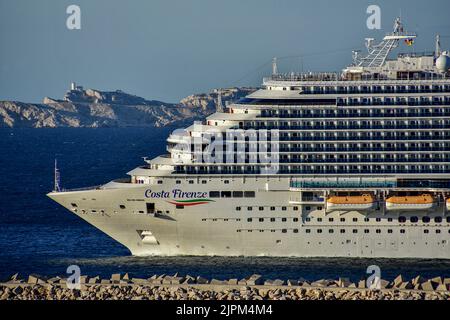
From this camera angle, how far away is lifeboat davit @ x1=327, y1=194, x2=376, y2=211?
189 ft

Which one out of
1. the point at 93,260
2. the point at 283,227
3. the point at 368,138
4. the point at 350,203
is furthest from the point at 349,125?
the point at 93,260

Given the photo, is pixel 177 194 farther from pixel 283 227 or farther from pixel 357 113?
pixel 357 113

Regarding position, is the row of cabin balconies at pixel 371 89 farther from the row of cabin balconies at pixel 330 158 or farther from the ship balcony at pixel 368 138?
the row of cabin balconies at pixel 330 158

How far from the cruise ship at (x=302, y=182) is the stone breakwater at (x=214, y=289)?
652 cm

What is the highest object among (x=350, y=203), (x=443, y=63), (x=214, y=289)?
(x=443, y=63)

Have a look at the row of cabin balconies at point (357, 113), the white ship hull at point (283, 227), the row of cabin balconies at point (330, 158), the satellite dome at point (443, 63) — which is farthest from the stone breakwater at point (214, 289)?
the satellite dome at point (443, 63)

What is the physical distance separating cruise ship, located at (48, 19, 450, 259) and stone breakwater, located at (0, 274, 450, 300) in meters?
6.52

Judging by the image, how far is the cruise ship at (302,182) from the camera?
58.4 m

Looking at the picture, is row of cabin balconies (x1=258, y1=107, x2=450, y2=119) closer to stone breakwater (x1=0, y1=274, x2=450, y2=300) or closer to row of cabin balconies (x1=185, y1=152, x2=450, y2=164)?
row of cabin balconies (x1=185, y1=152, x2=450, y2=164)

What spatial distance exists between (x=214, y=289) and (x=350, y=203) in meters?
11.1

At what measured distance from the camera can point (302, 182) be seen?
5844cm

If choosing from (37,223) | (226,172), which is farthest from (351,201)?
(37,223)

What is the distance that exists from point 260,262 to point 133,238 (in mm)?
7040

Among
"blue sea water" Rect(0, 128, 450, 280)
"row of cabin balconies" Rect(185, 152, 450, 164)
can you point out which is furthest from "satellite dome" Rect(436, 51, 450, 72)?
"blue sea water" Rect(0, 128, 450, 280)
